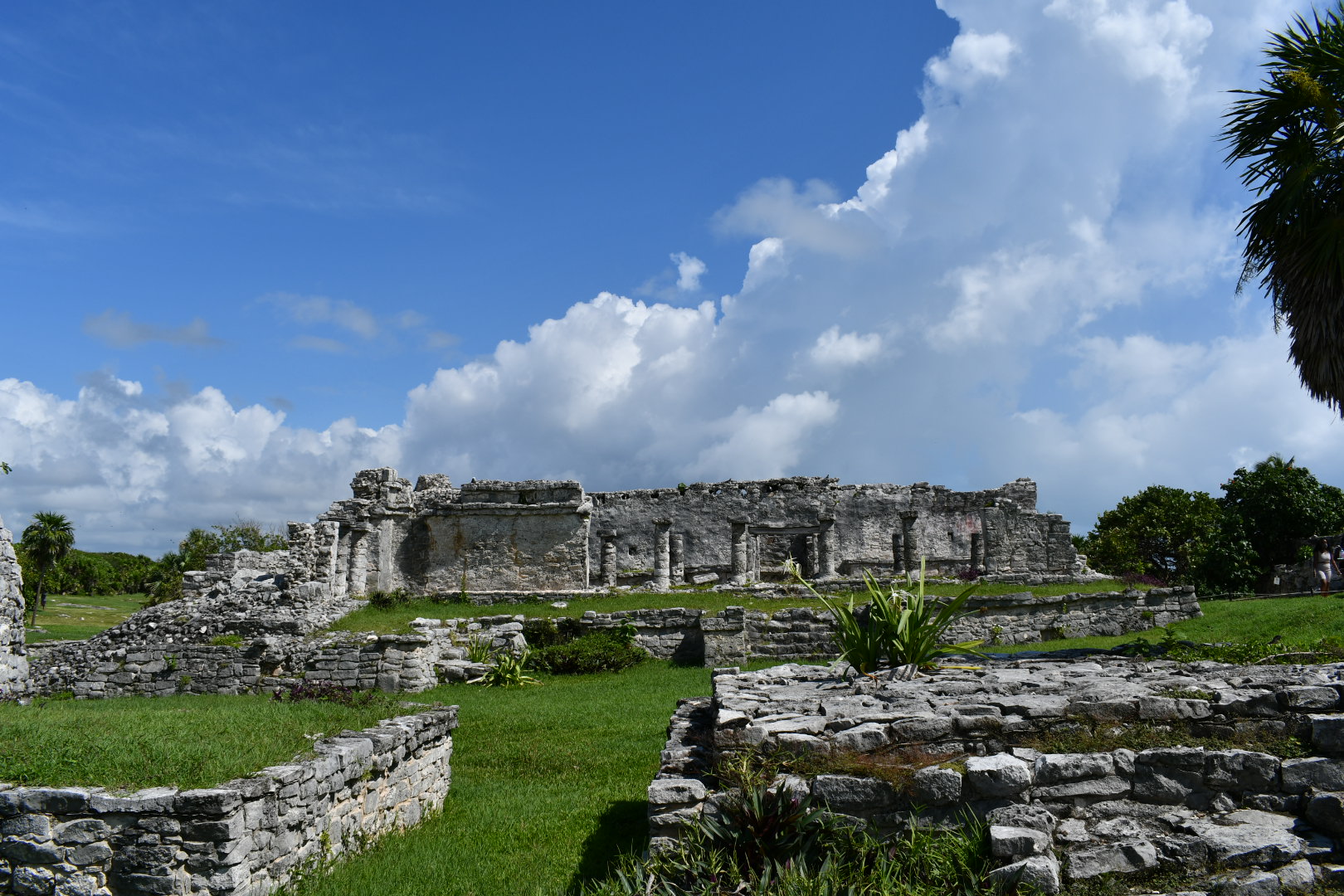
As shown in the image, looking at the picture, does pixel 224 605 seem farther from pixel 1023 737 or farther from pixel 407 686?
pixel 1023 737

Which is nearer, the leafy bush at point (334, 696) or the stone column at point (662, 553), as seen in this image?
the leafy bush at point (334, 696)

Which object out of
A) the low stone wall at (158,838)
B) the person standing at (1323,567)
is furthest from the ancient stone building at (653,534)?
the low stone wall at (158,838)

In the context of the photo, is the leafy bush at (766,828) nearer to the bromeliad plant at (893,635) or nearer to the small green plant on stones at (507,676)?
the bromeliad plant at (893,635)

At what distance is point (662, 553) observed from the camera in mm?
26266

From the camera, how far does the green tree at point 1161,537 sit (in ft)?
115

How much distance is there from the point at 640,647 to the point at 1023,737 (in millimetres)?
13354

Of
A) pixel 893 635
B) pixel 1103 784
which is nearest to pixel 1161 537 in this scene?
pixel 893 635

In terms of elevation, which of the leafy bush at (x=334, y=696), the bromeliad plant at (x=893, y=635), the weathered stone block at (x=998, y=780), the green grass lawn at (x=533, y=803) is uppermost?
the bromeliad plant at (x=893, y=635)

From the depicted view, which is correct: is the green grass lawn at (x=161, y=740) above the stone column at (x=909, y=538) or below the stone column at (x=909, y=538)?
below

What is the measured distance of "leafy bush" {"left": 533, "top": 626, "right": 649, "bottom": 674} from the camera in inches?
650

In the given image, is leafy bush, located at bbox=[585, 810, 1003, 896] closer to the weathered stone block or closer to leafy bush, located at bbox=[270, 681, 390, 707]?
Answer: the weathered stone block

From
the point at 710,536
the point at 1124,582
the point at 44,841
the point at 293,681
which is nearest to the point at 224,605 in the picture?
the point at 293,681

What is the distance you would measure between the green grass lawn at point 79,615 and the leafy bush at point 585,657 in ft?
48.0

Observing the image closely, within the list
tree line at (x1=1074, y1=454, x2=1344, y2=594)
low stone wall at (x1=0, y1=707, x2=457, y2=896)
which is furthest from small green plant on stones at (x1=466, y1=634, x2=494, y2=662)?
tree line at (x1=1074, y1=454, x2=1344, y2=594)
